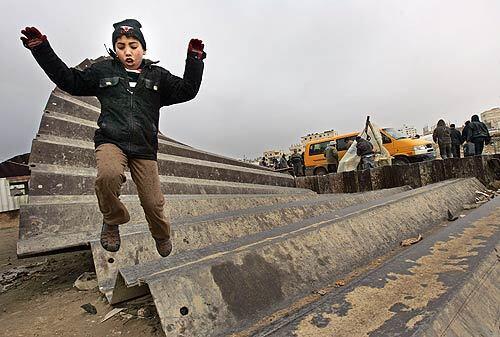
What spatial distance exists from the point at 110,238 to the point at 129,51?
1130 millimetres

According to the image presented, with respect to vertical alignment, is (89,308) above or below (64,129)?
below

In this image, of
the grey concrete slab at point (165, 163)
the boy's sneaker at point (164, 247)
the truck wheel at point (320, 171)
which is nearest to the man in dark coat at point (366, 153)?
the grey concrete slab at point (165, 163)

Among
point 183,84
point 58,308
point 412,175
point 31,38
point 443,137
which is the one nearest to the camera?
point 31,38

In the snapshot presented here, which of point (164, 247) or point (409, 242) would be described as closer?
point (164, 247)

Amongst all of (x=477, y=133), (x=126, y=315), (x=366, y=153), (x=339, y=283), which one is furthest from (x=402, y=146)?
(x=126, y=315)

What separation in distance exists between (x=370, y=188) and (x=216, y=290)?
24.0 feet

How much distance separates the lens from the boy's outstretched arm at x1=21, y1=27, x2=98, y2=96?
5.94 feet

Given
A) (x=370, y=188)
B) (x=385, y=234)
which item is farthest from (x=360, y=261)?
(x=370, y=188)

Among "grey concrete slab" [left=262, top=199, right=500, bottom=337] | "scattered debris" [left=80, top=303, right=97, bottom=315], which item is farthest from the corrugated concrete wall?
"grey concrete slab" [left=262, top=199, right=500, bottom=337]

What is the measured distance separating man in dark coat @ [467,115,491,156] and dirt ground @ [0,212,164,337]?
10682mm

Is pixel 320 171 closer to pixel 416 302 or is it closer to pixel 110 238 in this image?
pixel 110 238

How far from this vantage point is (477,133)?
1004 cm

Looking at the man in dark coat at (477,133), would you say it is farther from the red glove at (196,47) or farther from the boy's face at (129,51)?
the boy's face at (129,51)

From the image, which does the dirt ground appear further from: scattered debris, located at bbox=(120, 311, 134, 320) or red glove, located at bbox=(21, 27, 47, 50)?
red glove, located at bbox=(21, 27, 47, 50)
